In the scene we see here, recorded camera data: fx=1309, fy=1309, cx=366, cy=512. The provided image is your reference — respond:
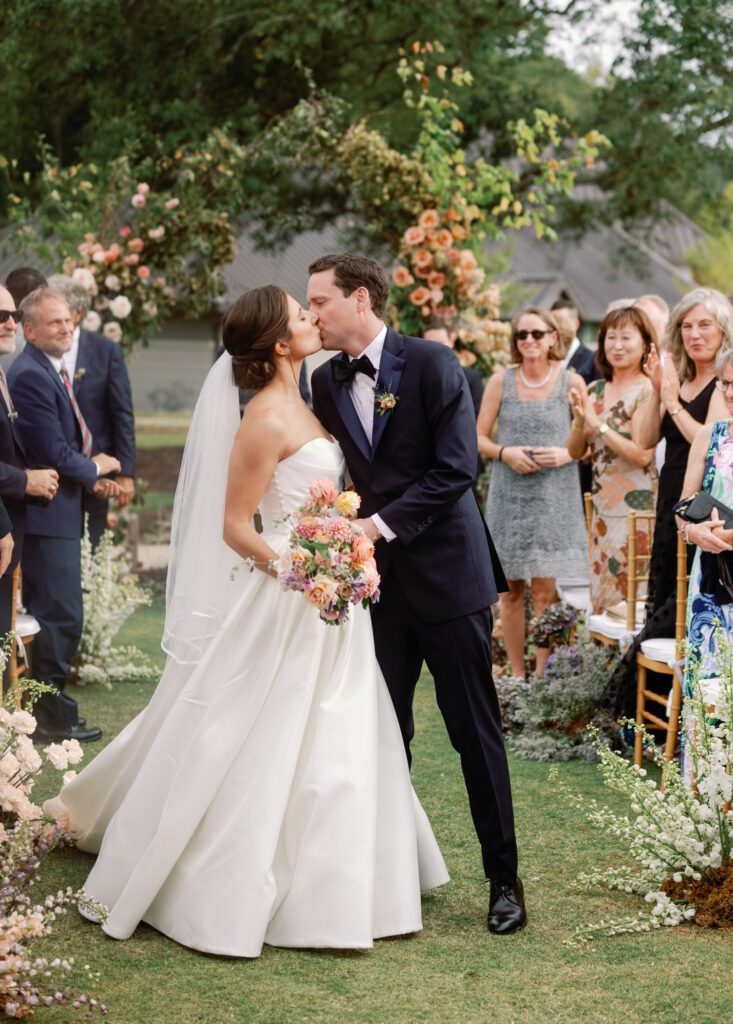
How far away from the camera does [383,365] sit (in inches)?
156

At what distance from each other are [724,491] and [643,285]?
39.8 m

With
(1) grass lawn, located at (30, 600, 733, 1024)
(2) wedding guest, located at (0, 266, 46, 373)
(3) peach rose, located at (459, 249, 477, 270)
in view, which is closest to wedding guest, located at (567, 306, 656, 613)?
(1) grass lawn, located at (30, 600, 733, 1024)

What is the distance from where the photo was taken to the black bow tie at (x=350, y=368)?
3.99 metres

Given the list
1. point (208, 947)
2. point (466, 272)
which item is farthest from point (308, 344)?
point (466, 272)

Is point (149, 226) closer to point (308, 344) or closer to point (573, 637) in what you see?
point (573, 637)

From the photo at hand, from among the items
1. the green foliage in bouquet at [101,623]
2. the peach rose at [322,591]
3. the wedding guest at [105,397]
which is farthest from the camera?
the green foliage in bouquet at [101,623]

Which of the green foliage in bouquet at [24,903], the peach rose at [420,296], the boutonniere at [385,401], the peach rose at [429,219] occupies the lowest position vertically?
the green foliage in bouquet at [24,903]

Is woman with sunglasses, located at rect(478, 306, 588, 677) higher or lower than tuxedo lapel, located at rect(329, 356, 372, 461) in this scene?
lower

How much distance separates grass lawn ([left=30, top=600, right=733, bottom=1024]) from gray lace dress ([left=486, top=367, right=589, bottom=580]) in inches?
101

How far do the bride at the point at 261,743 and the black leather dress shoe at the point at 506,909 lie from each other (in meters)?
0.24

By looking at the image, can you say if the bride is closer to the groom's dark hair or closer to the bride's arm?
the bride's arm

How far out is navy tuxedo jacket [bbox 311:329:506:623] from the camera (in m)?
3.90

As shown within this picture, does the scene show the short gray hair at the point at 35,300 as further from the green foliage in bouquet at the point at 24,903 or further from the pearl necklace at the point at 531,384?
the green foliage in bouquet at the point at 24,903

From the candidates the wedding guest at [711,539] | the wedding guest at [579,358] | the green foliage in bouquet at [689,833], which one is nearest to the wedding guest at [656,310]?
the wedding guest at [579,358]
